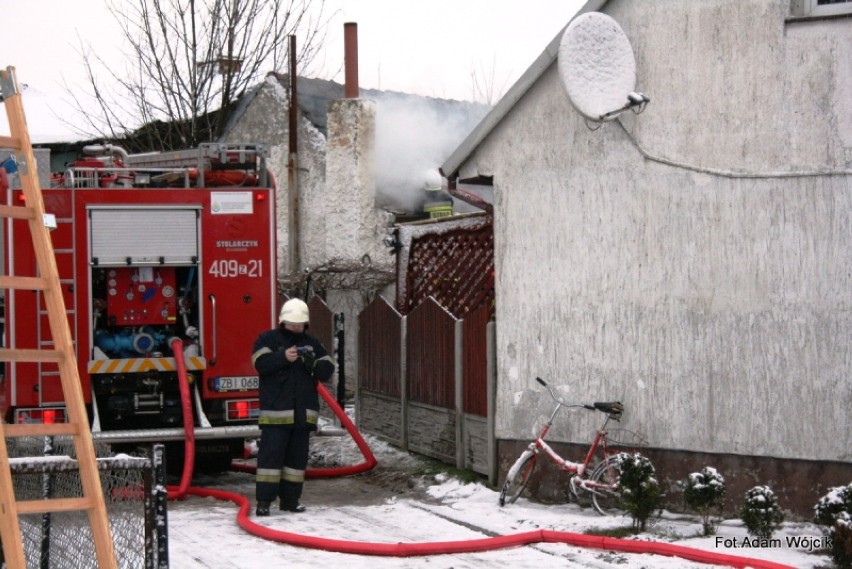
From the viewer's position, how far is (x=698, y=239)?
9078mm

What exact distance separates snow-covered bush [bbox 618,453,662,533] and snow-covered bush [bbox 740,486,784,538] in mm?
689

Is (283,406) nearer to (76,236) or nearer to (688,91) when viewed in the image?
(76,236)

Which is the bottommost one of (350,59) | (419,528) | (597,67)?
(419,528)

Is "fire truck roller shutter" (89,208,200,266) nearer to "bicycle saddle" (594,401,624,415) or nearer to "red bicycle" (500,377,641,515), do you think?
"red bicycle" (500,377,641,515)

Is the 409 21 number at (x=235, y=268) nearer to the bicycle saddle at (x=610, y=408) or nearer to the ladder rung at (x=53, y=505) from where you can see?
the bicycle saddle at (x=610, y=408)

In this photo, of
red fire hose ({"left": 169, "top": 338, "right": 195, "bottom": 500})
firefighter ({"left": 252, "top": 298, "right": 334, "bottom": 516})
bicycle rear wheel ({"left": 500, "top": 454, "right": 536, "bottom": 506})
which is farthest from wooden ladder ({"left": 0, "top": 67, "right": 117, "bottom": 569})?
red fire hose ({"left": 169, "top": 338, "right": 195, "bottom": 500})

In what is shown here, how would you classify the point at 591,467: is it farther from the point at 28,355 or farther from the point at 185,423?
the point at 28,355

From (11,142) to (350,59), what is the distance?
688 inches

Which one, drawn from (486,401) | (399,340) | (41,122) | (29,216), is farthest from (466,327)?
(41,122)

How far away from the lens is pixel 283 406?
388 inches

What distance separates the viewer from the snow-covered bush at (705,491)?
8305 millimetres

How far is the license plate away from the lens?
37.6 feet

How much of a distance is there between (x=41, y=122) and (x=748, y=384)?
24668mm

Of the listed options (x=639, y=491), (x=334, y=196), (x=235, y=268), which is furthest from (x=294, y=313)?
(x=334, y=196)
